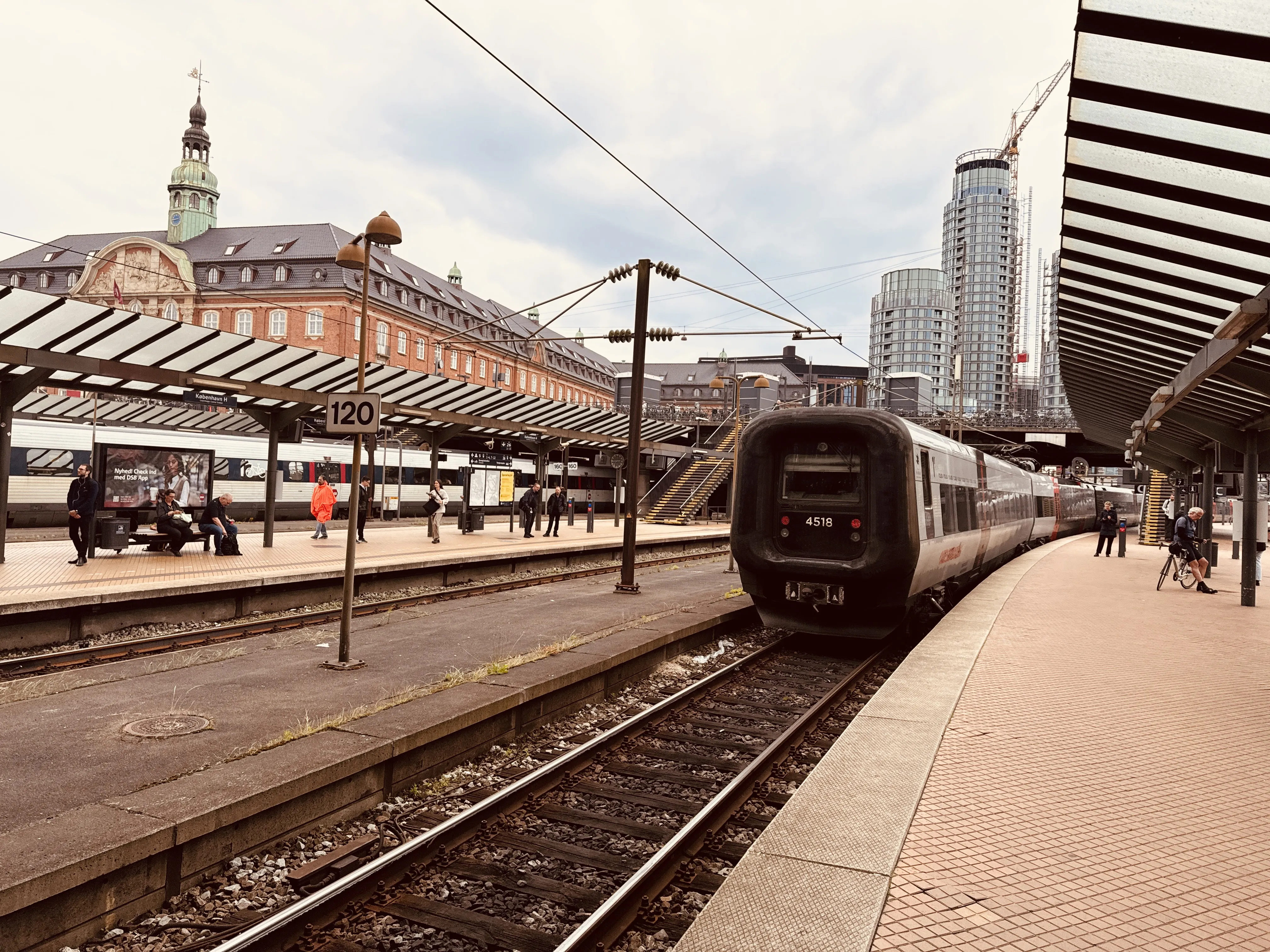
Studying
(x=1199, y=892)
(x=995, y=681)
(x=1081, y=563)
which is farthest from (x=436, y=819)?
(x=1081, y=563)

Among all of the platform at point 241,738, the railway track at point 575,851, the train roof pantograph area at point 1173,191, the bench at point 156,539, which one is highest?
the train roof pantograph area at point 1173,191

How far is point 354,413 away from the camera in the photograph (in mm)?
7793

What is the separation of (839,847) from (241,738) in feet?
12.4

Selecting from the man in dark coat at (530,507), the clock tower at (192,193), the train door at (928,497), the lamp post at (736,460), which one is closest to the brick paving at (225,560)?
the man in dark coat at (530,507)

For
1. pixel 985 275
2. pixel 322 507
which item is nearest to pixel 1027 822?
pixel 322 507

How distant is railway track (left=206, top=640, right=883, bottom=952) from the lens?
3.88 metres

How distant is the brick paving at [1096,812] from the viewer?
3574mm

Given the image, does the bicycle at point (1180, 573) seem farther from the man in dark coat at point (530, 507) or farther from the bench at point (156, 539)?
the bench at point (156, 539)

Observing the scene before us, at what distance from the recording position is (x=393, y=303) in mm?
56812

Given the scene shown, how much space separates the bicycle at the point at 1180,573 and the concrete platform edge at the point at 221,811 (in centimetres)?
1504

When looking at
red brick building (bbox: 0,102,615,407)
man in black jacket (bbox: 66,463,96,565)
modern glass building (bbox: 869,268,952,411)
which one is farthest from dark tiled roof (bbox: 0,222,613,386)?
modern glass building (bbox: 869,268,952,411)

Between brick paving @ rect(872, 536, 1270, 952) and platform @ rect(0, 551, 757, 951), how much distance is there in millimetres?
3111

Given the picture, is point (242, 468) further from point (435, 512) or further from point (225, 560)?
point (225, 560)

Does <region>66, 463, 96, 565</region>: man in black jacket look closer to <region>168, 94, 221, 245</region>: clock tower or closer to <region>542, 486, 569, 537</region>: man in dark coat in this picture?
<region>542, 486, 569, 537</region>: man in dark coat
